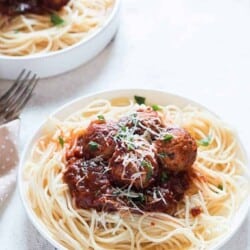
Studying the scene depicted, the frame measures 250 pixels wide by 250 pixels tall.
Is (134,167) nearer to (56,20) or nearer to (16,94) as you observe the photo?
(16,94)

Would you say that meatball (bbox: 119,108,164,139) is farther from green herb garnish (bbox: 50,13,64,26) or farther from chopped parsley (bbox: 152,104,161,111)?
green herb garnish (bbox: 50,13,64,26)

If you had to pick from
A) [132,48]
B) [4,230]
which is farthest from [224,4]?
[4,230]

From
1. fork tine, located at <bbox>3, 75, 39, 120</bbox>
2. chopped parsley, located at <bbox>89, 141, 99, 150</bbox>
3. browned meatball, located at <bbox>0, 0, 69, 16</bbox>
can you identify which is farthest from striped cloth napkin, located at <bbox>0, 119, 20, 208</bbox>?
browned meatball, located at <bbox>0, 0, 69, 16</bbox>

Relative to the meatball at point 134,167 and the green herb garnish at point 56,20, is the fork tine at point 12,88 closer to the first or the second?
the green herb garnish at point 56,20

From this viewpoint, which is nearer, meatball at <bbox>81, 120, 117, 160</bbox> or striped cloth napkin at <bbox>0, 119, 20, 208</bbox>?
meatball at <bbox>81, 120, 117, 160</bbox>

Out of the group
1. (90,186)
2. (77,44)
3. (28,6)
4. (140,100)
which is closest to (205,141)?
(140,100)

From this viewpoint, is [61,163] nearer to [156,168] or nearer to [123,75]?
[156,168]
